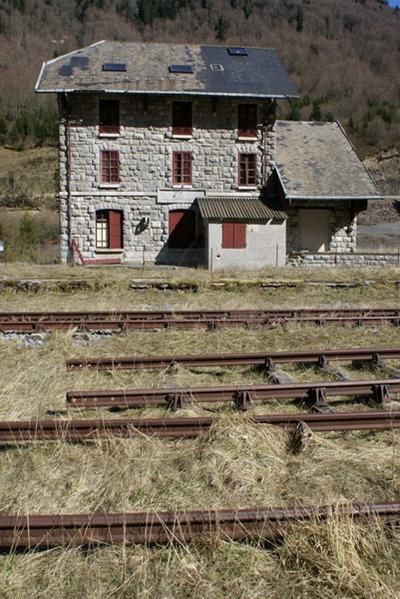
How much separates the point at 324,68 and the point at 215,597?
123917 millimetres

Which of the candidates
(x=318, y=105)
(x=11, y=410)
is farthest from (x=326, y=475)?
(x=318, y=105)

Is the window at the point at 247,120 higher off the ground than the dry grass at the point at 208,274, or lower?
higher

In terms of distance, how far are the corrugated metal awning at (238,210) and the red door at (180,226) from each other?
0.94 meters

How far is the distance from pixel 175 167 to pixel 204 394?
Answer: 20.4 m

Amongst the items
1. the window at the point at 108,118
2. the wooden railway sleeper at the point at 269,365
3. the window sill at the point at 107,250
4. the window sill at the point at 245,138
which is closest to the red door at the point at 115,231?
the window sill at the point at 107,250

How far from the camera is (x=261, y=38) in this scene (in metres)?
118

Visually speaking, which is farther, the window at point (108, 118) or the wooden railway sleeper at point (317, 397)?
the window at point (108, 118)

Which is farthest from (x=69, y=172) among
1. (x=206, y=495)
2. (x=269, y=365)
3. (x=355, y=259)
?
(x=206, y=495)

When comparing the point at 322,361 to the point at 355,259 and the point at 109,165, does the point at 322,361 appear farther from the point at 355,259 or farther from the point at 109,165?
the point at 109,165

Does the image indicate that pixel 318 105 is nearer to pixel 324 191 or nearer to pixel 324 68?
pixel 324 68

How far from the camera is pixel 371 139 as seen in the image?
84.9 m

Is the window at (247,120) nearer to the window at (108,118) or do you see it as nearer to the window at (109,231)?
the window at (108,118)

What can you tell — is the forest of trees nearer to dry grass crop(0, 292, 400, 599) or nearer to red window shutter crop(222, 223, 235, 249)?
red window shutter crop(222, 223, 235, 249)

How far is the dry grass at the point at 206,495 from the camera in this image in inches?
129
